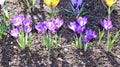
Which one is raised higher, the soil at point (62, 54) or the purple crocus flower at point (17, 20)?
the purple crocus flower at point (17, 20)

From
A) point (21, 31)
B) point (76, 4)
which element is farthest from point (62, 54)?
point (76, 4)

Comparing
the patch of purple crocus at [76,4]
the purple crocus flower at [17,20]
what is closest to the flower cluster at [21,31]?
the purple crocus flower at [17,20]

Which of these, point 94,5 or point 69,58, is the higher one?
point 94,5

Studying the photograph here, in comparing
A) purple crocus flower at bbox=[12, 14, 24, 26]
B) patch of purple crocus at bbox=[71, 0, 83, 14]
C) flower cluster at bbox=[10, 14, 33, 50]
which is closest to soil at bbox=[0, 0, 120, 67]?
flower cluster at bbox=[10, 14, 33, 50]

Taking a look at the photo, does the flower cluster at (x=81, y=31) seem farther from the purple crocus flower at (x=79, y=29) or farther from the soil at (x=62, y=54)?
the soil at (x=62, y=54)

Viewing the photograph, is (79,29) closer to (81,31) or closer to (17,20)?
(81,31)

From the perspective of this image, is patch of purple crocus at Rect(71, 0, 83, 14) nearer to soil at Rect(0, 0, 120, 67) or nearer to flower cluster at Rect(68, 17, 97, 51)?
soil at Rect(0, 0, 120, 67)

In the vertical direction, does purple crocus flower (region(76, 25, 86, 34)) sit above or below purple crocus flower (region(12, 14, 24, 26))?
below

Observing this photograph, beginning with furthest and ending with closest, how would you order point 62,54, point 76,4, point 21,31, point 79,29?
point 76,4 → point 21,31 → point 62,54 → point 79,29

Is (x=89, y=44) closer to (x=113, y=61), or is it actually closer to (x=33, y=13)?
(x=113, y=61)

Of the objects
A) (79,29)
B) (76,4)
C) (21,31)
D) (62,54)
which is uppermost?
(76,4)

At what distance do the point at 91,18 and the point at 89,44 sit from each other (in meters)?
0.52

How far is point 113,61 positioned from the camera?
3371 mm

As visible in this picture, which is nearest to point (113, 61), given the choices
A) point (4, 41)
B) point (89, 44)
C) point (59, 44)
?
point (89, 44)
